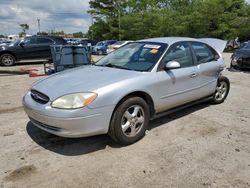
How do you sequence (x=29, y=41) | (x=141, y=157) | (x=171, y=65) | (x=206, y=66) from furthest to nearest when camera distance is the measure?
(x=29, y=41), (x=206, y=66), (x=171, y=65), (x=141, y=157)

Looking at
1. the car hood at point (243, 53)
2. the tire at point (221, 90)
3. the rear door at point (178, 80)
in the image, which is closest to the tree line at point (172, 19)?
the car hood at point (243, 53)

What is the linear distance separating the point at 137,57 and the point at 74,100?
154cm

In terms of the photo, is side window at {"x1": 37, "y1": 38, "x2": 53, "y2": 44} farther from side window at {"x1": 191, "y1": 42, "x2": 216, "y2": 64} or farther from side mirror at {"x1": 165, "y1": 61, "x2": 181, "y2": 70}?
side mirror at {"x1": 165, "y1": 61, "x2": 181, "y2": 70}

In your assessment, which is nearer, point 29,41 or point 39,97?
point 39,97

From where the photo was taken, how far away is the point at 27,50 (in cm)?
1305

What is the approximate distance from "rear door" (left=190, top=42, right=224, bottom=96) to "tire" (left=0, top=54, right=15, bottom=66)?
10.9m

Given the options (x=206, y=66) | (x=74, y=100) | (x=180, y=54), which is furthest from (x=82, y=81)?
(x=206, y=66)

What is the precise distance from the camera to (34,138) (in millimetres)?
3697

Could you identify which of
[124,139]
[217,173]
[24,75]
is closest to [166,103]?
[124,139]

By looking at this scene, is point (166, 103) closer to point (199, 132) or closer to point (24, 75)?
point (199, 132)

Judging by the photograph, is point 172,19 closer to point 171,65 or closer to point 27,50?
point 27,50

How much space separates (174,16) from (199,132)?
31958mm

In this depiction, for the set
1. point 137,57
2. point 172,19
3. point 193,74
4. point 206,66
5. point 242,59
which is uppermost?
point 172,19

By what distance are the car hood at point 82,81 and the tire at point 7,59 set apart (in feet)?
33.7
